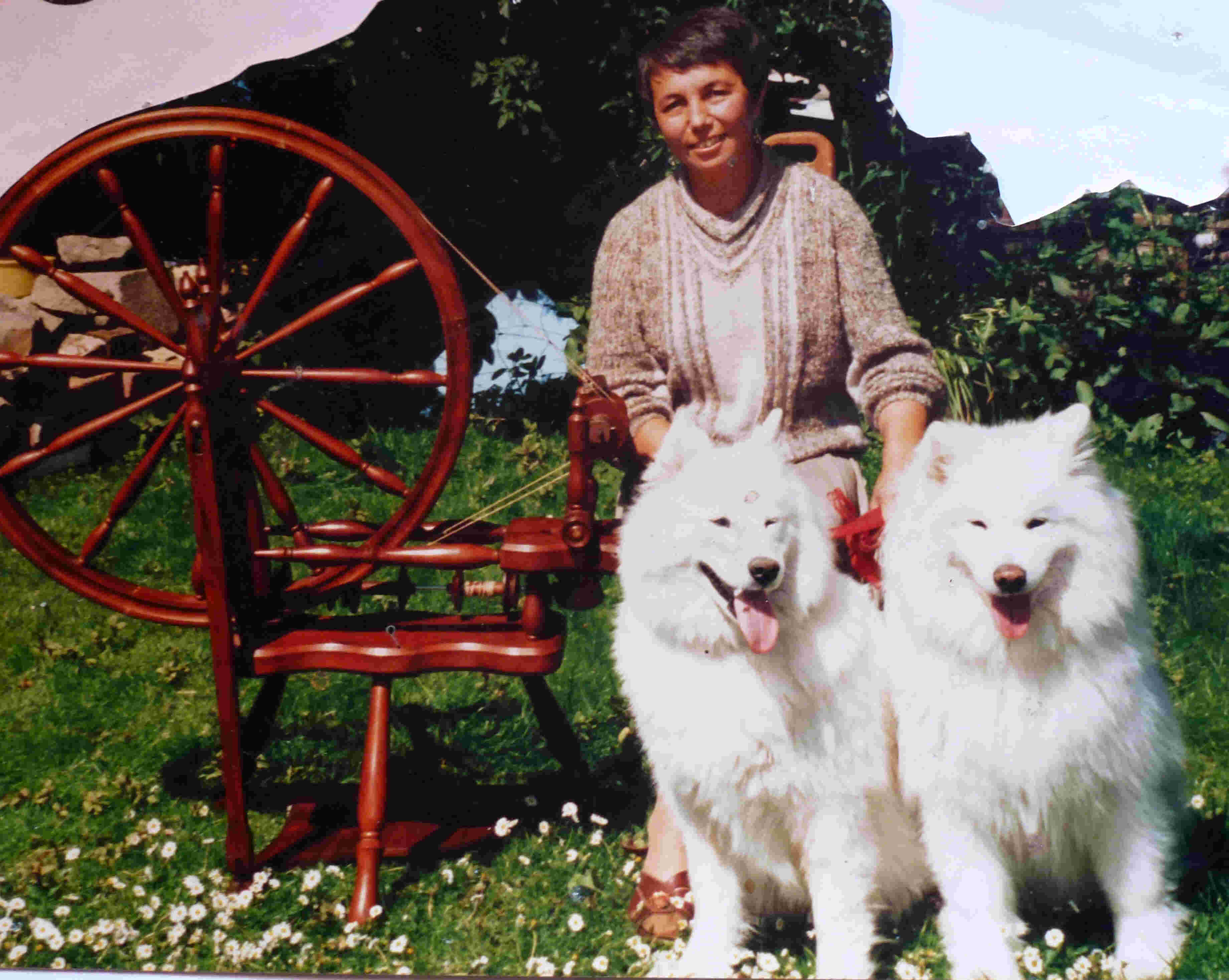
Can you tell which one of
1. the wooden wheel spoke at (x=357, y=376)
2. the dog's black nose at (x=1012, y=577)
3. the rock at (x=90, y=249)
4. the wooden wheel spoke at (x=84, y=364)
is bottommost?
the dog's black nose at (x=1012, y=577)

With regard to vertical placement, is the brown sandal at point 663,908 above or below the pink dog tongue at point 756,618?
below

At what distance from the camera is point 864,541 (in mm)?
1850

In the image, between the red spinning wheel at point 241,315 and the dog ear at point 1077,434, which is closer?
the dog ear at point 1077,434

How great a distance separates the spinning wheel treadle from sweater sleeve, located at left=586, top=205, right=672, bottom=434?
0.39 feet

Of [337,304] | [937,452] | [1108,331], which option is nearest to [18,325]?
[337,304]

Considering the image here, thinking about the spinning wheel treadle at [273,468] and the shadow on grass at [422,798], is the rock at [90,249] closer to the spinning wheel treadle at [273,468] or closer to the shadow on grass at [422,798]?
the spinning wheel treadle at [273,468]

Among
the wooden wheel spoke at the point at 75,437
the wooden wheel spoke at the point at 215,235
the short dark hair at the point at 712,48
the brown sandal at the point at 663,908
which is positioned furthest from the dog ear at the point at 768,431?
the wooden wheel spoke at the point at 75,437

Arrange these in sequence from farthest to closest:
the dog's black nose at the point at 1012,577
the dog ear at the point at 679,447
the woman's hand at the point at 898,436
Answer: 1. the woman's hand at the point at 898,436
2. the dog ear at the point at 679,447
3. the dog's black nose at the point at 1012,577

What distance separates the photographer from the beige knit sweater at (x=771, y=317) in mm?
1993

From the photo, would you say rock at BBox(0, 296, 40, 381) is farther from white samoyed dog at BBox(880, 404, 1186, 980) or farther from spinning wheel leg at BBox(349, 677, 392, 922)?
white samoyed dog at BBox(880, 404, 1186, 980)

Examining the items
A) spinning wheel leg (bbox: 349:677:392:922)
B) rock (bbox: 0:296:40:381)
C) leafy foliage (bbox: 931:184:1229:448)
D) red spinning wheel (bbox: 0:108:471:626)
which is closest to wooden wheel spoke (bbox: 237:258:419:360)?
red spinning wheel (bbox: 0:108:471:626)

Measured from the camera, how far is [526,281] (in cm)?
222

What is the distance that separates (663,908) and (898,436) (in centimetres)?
93

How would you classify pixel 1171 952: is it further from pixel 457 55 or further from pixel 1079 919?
pixel 457 55
